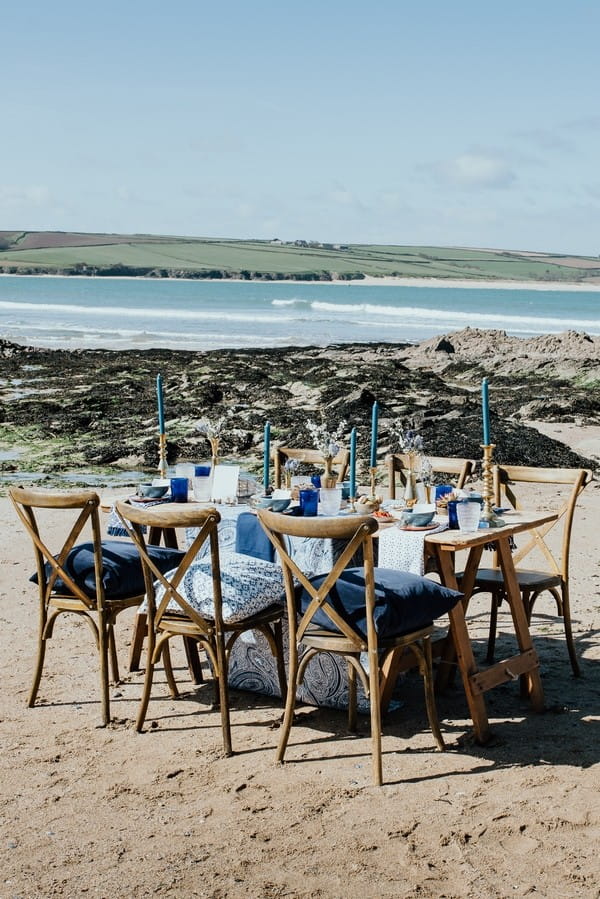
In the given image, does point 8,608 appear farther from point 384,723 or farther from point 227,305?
point 227,305

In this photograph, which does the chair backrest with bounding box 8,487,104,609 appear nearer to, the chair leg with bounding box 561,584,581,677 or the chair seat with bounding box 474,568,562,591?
the chair seat with bounding box 474,568,562,591

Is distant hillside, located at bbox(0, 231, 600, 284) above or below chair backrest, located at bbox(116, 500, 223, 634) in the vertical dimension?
above

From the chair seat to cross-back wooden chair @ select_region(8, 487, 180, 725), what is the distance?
4.64 ft

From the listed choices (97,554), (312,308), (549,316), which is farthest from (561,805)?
(312,308)

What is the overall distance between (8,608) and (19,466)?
610 cm

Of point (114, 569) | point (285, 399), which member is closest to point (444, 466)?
point (114, 569)

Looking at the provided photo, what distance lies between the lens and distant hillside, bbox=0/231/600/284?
11238cm

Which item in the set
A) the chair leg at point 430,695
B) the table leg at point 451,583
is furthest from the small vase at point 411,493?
the chair leg at point 430,695

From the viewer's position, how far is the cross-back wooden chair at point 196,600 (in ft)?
14.4

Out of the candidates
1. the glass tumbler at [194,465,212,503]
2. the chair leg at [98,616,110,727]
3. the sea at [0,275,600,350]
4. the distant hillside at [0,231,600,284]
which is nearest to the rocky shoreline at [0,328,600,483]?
the glass tumbler at [194,465,212,503]

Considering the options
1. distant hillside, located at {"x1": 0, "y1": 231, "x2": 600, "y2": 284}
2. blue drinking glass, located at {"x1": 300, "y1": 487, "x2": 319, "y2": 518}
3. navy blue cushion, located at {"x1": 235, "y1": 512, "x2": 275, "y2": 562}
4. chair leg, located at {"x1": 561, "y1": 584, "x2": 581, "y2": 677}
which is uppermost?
distant hillside, located at {"x1": 0, "y1": 231, "x2": 600, "y2": 284}

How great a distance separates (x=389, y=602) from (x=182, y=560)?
2.83 ft

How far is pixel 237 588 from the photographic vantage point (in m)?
4.62

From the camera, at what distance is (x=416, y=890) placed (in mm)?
3379
